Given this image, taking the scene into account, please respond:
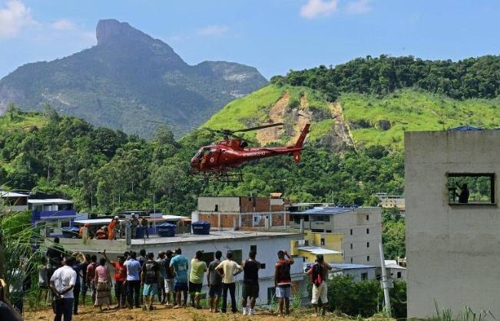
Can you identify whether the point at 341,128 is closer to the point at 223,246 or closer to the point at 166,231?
the point at 223,246

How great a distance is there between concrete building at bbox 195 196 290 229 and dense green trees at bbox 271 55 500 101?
327 feet

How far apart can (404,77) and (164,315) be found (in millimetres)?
153436

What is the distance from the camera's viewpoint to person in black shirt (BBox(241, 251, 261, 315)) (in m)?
13.3

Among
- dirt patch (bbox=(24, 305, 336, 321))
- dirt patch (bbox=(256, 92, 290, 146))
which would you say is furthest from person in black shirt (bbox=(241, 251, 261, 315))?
dirt patch (bbox=(256, 92, 290, 146))

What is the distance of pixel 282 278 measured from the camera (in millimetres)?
13266

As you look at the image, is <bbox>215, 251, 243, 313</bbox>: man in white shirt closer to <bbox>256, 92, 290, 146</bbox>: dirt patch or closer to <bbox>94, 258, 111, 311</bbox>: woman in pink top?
<bbox>94, 258, 111, 311</bbox>: woman in pink top

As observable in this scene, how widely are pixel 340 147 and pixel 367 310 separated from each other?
103 meters

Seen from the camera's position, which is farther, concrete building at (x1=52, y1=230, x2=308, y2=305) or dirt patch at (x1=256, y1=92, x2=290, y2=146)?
dirt patch at (x1=256, y1=92, x2=290, y2=146)

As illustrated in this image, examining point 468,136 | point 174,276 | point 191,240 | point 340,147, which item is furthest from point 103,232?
point 340,147

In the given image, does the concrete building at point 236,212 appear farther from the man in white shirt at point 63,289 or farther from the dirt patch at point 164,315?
the man in white shirt at point 63,289

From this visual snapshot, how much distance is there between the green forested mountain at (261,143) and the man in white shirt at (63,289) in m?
59.4

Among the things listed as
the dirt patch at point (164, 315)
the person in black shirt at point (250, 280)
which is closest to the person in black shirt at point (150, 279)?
the dirt patch at point (164, 315)

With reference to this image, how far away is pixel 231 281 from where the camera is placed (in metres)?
13.6

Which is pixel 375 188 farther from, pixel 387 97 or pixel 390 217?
pixel 387 97
